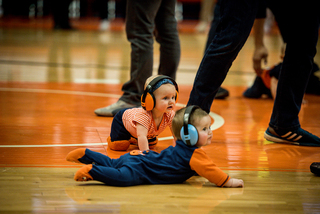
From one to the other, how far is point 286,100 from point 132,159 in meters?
0.98

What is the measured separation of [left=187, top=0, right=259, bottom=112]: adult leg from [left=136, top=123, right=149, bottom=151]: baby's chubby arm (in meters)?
0.27

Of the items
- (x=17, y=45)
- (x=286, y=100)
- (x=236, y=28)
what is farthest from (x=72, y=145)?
(x=17, y=45)

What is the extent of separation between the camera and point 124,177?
1.46 m

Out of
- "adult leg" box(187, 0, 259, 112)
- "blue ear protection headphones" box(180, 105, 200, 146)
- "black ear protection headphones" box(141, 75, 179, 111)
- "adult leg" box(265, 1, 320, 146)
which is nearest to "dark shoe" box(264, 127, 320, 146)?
"adult leg" box(265, 1, 320, 146)

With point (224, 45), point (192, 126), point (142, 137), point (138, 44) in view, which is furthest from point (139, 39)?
point (192, 126)

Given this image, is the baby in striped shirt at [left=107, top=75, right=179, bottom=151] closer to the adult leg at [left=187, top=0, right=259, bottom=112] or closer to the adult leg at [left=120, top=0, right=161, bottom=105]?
the adult leg at [left=187, top=0, right=259, bottom=112]

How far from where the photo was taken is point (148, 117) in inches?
73.0

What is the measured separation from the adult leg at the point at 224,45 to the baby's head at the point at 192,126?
0.41 m

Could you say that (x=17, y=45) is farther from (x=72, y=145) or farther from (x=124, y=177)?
(x=124, y=177)

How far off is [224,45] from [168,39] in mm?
962

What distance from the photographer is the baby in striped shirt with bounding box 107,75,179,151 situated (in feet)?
5.95

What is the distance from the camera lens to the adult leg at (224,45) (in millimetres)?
1876

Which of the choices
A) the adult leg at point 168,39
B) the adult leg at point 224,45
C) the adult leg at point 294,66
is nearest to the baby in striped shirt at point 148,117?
the adult leg at point 224,45

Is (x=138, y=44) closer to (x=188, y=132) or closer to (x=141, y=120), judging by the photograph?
(x=141, y=120)
